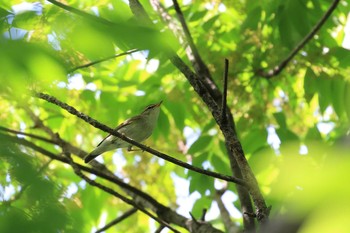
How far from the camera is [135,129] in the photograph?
180 inches

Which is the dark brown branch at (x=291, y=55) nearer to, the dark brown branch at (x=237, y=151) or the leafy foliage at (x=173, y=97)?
the leafy foliage at (x=173, y=97)

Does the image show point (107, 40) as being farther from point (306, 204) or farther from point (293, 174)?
point (306, 204)

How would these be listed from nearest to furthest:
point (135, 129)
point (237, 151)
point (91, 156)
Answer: point (237, 151) < point (91, 156) < point (135, 129)

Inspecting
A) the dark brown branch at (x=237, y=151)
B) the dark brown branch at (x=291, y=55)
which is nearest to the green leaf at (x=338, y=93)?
the dark brown branch at (x=291, y=55)

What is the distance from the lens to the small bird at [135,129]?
4344mm

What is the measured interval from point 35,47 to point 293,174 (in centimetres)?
66

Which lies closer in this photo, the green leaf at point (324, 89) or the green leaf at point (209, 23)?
the green leaf at point (324, 89)

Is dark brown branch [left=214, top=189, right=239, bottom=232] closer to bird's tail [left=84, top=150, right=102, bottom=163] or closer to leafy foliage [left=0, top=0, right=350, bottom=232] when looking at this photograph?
leafy foliage [left=0, top=0, right=350, bottom=232]

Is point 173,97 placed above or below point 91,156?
above

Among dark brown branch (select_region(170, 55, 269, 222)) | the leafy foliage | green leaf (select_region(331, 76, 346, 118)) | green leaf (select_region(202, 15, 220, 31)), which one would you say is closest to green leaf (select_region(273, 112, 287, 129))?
the leafy foliage

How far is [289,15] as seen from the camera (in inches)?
153

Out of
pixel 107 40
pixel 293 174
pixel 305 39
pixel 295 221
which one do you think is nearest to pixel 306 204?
pixel 295 221

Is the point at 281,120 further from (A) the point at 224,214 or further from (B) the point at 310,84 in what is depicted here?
(A) the point at 224,214

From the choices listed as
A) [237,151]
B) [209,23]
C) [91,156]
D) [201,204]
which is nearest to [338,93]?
[209,23]
